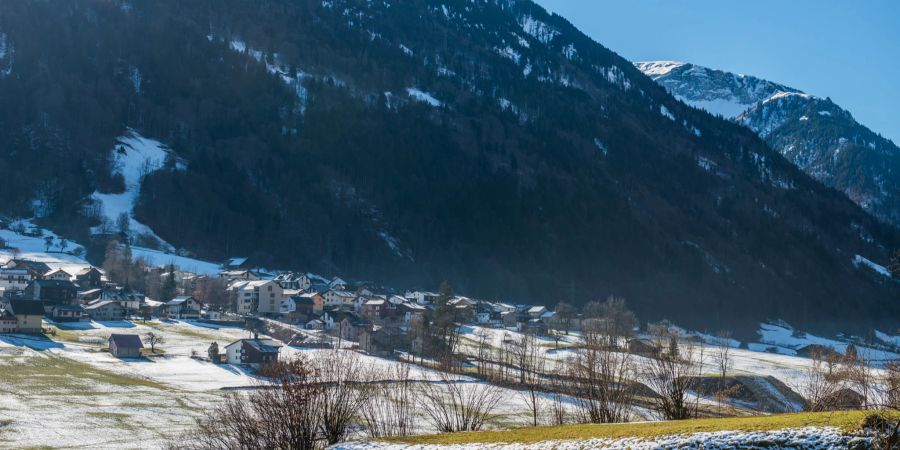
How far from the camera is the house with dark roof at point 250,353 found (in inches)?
3118

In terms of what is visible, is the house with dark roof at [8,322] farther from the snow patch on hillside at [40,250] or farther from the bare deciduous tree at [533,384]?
the bare deciduous tree at [533,384]

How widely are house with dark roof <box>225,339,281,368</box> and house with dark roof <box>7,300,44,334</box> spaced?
23.9 m

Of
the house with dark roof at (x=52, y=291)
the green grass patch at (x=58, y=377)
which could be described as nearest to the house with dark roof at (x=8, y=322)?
the green grass patch at (x=58, y=377)

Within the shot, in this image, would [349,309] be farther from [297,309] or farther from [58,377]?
[58,377]

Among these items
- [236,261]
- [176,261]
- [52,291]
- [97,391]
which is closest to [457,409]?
[97,391]

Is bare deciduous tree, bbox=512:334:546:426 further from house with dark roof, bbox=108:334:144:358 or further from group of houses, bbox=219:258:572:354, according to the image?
house with dark roof, bbox=108:334:144:358

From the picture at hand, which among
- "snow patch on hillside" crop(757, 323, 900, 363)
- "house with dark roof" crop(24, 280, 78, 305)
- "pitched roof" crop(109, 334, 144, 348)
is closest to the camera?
"pitched roof" crop(109, 334, 144, 348)

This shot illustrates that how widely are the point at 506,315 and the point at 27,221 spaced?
119 meters

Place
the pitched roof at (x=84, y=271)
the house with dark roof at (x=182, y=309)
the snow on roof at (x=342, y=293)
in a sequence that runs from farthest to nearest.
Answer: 1. the snow on roof at (x=342, y=293)
2. the pitched roof at (x=84, y=271)
3. the house with dark roof at (x=182, y=309)

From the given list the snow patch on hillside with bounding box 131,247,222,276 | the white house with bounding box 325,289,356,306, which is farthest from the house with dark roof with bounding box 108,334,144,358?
the snow patch on hillside with bounding box 131,247,222,276

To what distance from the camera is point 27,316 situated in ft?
283

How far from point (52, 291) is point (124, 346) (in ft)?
129

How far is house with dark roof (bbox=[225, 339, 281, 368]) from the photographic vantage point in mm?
79188

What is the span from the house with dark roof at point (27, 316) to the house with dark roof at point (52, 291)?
21686 mm
